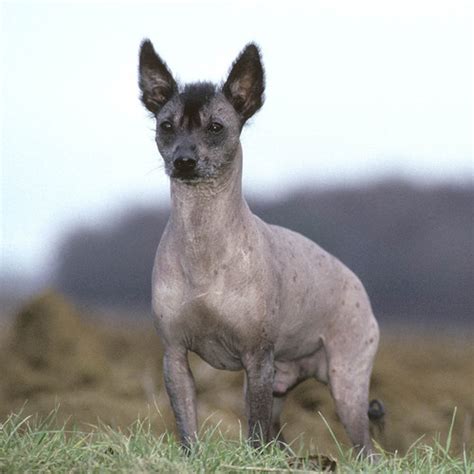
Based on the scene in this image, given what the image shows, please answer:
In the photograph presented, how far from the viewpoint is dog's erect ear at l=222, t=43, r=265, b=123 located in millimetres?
8938

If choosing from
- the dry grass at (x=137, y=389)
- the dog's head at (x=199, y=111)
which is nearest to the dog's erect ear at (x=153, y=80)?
the dog's head at (x=199, y=111)

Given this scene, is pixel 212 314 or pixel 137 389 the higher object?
pixel 212 314

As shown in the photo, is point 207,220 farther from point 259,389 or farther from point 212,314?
point 259,389

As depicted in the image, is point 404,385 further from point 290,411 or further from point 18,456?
point 18,456

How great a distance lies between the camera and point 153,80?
30.0 ft

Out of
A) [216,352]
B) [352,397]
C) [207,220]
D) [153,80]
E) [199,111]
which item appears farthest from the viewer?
[352,397]

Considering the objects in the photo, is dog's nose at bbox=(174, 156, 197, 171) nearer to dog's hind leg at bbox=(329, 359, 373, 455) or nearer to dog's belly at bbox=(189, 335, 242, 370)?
dog's belly at bbox=(189, 335, 242, 370)

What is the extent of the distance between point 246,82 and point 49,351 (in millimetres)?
8516

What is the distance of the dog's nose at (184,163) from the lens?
828 centimetres

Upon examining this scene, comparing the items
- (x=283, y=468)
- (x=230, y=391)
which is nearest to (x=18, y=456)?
(x=283, y=468)

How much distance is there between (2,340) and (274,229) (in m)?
8.79

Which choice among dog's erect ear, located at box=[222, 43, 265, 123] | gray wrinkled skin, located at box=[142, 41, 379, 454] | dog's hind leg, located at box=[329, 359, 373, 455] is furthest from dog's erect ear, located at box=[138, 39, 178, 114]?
dog's hind leg, located at box=[329, 359, 373, 455]

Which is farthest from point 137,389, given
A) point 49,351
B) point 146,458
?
point 146,458

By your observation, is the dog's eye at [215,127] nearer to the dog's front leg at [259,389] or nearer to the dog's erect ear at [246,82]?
the dog's erect ear at [246,82]
